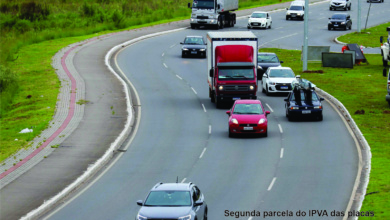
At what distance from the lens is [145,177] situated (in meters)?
28.9

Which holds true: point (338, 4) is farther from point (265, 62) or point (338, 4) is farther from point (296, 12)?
point (265, 62)

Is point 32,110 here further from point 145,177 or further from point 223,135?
point 145,177

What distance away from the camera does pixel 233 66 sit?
143ft

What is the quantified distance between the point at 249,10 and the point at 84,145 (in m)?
73.9

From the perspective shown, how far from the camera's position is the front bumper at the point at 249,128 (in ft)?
118

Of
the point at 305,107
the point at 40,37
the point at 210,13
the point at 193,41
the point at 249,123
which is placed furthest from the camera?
the point at 210,13

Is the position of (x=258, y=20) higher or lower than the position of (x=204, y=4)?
lower

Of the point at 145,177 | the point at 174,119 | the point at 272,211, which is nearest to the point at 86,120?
the point at 174,119

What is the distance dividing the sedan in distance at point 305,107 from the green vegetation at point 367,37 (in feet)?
128

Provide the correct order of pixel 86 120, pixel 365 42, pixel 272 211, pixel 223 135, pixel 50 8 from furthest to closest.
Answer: pixel 50 8 → pixel 365 42 → pixel 86 120 → pixel 223 135 → pixel 272 211

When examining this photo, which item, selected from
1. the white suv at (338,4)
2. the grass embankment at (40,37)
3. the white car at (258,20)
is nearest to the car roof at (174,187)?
the grass embankment at (40,37)

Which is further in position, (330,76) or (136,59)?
(136,59)

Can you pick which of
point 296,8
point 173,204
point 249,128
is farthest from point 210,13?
point 173,204

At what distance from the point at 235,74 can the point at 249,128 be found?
8078 millimetres
